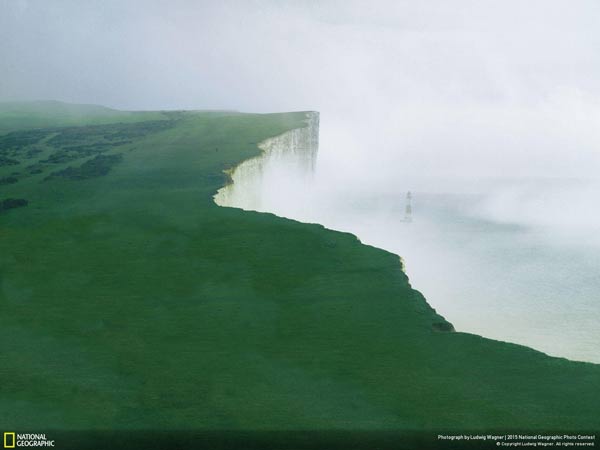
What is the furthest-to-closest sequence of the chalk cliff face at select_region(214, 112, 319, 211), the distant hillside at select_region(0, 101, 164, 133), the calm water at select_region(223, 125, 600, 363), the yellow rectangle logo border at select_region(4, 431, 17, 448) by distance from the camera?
the distant hillside at select_region(0, 101, 164, 133), the chalk cliff face at select_region(214, 112, 319, 211), the calm water at select_region(223, 125, 600, 363), the yellow rectangle logo border at select_region(4, 431, 17, 448)

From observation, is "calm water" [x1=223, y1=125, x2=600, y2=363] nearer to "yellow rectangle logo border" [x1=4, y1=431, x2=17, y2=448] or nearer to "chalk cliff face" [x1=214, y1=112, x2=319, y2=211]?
"chalk cliff face" [x1=214, y1=112, x2=319, y2=211]

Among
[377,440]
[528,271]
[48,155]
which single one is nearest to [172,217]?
[377,440]

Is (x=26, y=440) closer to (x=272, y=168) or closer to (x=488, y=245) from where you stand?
(x=272, y=168)

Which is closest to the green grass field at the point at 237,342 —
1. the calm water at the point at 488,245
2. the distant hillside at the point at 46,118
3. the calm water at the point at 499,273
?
the calm water at the point at 488,245

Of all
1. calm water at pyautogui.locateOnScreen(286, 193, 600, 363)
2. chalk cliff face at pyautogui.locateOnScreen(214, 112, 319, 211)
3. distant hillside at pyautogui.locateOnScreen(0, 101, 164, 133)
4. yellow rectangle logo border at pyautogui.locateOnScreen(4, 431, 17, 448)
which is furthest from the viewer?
distant hillside at pyautogui.locateOnScreen(0, 101, 164, 133)

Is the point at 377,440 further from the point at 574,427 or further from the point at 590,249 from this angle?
the point at 590,249

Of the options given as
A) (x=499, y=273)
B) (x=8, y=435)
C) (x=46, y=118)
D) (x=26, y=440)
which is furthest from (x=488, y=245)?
(x=46, y=118)

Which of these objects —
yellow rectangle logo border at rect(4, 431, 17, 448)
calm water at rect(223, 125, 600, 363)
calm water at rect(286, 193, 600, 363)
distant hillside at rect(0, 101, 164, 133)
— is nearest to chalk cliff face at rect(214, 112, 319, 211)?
calm water at rect(223, 125, 600, 363)
